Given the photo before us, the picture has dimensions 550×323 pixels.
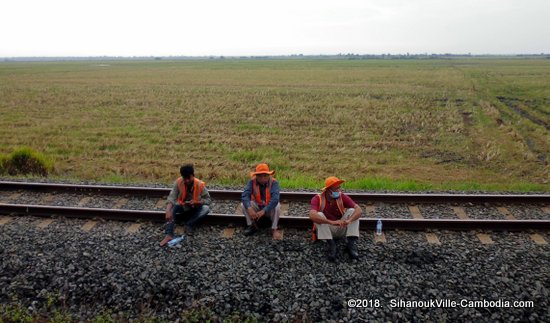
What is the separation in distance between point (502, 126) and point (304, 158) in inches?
Result: 501

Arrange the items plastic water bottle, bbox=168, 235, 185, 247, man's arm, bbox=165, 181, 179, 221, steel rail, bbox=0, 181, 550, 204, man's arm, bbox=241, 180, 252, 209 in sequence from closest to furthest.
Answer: plastic water bottle, bbox=168, 235, 185, 247
man's arm, bbox=165, 181, 179, 221
man's arm, bbox=241, 180, 252, 209
steel rail, bbox=0, 181, 550, 204

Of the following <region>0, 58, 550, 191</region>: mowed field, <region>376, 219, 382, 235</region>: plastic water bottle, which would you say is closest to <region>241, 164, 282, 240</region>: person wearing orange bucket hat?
<region>376, 219, 382, 235</region>: plastic water bottle

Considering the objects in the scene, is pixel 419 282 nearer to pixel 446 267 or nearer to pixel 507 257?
pixel 446 267

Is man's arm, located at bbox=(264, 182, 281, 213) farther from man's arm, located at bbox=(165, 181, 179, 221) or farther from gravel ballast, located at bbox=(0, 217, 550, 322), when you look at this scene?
man's arm, located at bbox=(165, 181, 179, 221)

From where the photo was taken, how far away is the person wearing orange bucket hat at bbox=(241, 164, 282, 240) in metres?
7.16

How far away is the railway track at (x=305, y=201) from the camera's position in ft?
24.7

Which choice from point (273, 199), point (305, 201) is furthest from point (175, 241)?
point (305, 201)

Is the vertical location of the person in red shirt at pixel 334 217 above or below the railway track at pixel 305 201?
above

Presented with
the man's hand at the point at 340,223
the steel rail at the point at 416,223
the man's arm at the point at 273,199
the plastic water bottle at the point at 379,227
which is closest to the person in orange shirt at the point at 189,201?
the steel rail at the point at 416,223

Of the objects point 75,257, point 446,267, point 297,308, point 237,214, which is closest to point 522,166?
point 446,267

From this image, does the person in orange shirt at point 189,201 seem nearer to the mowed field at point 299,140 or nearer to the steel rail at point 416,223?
the steel rail at point 416,223

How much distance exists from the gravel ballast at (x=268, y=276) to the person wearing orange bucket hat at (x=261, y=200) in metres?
0.27

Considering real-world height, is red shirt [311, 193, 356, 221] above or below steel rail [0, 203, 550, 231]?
above

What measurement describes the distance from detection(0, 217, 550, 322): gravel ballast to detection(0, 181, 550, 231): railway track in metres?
0.40
